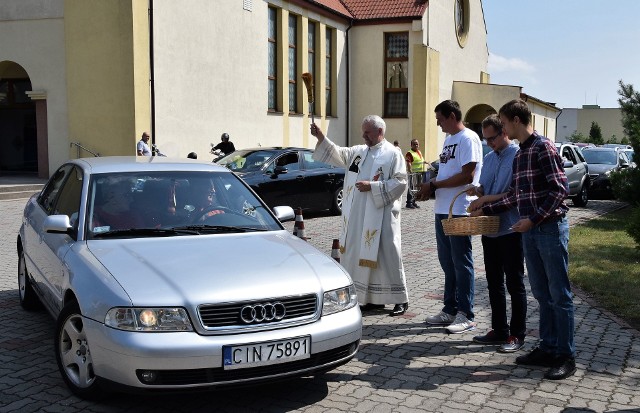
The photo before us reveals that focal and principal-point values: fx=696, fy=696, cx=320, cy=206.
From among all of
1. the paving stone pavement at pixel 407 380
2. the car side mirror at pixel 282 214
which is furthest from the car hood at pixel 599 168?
the car side mirror at pixel 282 214

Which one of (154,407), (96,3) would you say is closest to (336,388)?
(154,407)

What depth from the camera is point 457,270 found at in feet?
20.7

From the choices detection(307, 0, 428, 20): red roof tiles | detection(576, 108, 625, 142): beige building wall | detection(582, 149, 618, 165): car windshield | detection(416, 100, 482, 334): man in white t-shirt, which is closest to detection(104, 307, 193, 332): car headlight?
detection(416, 100, 482, 334): man in white t-shirt

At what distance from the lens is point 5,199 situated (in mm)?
18547

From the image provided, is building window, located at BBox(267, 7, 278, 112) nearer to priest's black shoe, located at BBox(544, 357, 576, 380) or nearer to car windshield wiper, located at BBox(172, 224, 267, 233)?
car windshield wiper, located at BBox(172, 224, 267, 233)

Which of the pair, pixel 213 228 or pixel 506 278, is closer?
pixel 213 228

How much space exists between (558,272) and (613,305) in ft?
9.84

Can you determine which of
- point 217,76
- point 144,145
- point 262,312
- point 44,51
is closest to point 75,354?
point 262,312

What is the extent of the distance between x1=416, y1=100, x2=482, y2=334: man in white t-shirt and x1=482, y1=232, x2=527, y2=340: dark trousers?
0.36 m

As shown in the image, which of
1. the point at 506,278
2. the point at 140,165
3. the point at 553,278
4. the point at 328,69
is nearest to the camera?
the point at 553,278

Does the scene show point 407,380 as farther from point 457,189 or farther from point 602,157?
point 602,157

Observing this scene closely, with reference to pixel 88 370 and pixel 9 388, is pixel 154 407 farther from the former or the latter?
pixel 9 388

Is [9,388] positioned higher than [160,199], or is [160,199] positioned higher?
[160,199]

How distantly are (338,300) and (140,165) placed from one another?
2275 millimetres
